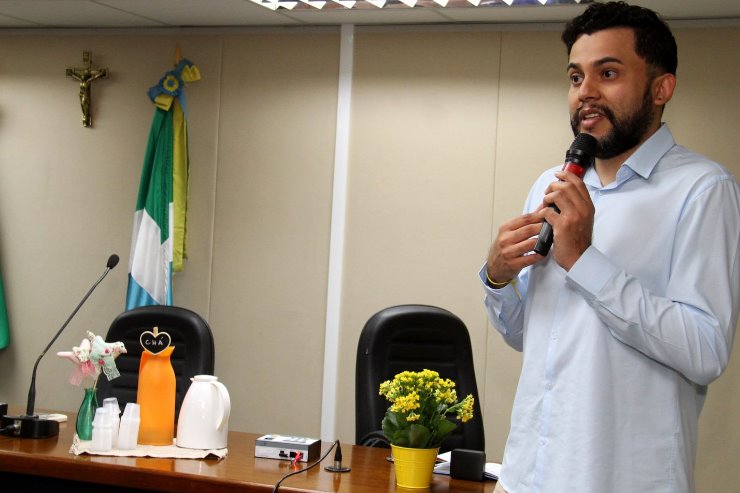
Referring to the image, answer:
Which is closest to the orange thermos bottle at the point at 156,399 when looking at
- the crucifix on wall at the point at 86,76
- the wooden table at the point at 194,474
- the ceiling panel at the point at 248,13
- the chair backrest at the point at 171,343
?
the wooden table at the point at 194,474

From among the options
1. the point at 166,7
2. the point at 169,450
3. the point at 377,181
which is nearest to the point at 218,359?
the point at 377,181

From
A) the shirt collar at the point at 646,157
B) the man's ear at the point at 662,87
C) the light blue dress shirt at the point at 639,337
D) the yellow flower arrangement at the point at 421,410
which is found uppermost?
the man's ear at the point at 662,87

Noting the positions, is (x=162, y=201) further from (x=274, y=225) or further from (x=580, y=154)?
(x=580, y=154)

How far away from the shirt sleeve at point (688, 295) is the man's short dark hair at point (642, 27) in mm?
297

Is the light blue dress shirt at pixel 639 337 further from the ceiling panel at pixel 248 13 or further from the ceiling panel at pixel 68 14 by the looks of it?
the ceiling panel at pixel 68 14

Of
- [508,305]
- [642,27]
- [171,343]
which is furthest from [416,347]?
[642,27]

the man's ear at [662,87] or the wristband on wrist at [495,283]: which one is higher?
the man's ear at [662,87]

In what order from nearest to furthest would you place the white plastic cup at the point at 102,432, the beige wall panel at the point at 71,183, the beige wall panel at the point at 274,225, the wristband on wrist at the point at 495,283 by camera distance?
the wristband on wrist at the point at 495,283 → the white plastic cup at the point at 102,432 → the beige wall panel at the point at 274,225 → the beige wall panel at the point at 71,183

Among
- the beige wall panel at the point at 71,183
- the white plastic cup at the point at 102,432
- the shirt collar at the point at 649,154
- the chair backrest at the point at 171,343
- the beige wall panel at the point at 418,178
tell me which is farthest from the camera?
the beige wall panel at the point at 71,183

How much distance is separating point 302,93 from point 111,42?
48.5 inches

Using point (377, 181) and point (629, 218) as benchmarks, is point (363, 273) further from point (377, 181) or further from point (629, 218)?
point (629, 218)

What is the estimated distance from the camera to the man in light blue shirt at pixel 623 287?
5.32 feet

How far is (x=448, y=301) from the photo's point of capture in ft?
16.1

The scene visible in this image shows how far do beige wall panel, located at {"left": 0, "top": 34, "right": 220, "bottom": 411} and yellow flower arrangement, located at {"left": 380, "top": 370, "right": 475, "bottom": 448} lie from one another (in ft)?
9.62
